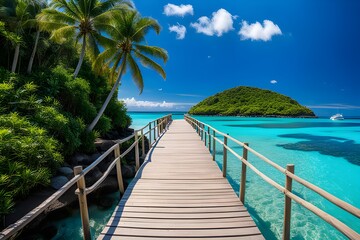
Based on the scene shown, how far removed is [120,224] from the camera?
10.5 ft

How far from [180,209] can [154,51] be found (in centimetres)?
1001

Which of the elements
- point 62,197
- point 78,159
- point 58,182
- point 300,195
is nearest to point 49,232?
point 62,197

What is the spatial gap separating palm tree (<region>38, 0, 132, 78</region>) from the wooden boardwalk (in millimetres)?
8329

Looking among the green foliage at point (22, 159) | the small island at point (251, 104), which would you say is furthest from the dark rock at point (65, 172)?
the small island at point (251, 104)

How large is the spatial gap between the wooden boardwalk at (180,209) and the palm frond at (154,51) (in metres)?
7.88

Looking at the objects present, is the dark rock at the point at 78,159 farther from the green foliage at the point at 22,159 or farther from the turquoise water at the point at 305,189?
the turquoise water at the point at 305,189

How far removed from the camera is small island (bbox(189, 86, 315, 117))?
281 ft

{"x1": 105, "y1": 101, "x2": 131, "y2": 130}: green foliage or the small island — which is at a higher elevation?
the small island

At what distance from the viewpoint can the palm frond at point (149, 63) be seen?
12385mm

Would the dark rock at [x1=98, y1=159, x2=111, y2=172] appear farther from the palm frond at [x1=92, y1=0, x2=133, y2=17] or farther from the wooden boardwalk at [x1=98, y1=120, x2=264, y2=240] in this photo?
the palm frond at [x1=92, y1=0, x2=133, y2=17]

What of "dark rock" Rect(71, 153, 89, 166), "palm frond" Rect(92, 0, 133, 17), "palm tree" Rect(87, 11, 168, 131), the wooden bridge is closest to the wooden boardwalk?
the wooden bridge

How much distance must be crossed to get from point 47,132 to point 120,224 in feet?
15.9

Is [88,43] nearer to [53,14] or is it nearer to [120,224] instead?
[53,14]

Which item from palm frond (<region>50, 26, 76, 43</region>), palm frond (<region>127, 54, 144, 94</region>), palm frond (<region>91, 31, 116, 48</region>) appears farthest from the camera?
palm frond (<region>127, 54, 144, 94</region>)
